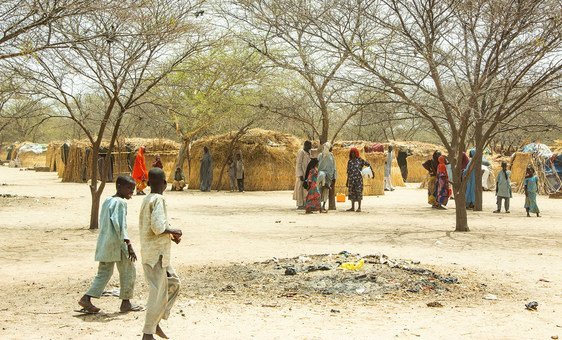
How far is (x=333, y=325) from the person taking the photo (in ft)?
17.1

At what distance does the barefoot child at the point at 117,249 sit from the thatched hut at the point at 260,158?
65.9ft

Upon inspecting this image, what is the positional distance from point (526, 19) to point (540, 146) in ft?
48.1

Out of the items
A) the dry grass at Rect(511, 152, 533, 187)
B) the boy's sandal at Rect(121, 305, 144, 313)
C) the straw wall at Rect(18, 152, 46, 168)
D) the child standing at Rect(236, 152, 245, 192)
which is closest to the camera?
the boy's sandal at Rect(121, 305, 144, 313)

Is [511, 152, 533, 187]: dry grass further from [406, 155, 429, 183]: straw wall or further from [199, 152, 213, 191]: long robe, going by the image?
[199, 152, 213, 191]: long robe

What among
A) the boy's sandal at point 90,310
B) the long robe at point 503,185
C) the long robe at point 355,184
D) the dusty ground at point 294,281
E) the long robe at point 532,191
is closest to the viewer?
the dusty ground at point 294,281

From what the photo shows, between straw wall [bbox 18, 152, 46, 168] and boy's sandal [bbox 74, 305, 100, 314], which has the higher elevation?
straw wall [bbox 18, 152, 46, 168]

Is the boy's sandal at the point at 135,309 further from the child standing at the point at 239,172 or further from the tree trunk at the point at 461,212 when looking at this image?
the child standing at the point at 239,172

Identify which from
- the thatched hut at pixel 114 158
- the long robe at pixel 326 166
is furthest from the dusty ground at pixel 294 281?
the thatched hut at pixel 114 158

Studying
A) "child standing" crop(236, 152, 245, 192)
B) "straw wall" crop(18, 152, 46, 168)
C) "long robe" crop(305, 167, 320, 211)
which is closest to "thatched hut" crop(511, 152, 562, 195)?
"child standing" crop(236, 152, 245, 192)

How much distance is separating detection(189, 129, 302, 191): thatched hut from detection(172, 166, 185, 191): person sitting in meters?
1.17

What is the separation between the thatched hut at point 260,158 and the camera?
25.8 m

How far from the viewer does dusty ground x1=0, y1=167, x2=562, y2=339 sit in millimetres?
5168

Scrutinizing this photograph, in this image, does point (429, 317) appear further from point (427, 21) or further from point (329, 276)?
point (427, 21)

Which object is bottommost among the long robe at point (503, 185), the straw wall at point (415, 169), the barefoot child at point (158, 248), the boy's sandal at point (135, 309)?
the boy's sandal at point (135, 309)
